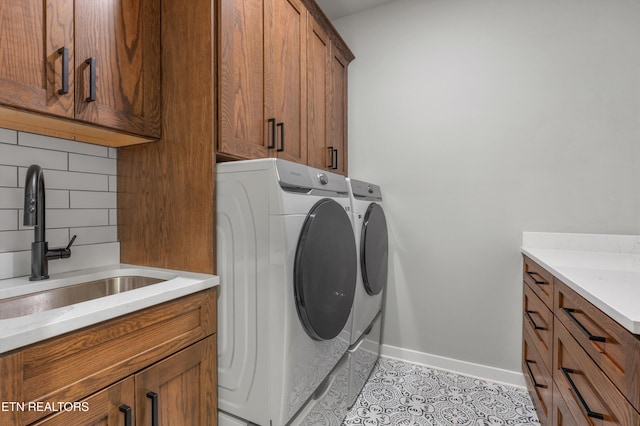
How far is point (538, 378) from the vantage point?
5.24 ft

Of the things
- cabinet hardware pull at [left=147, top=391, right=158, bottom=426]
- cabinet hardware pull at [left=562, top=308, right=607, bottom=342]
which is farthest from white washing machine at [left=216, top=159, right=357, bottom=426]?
cabinet hardware pull at [left=562, top=308, right=607, bottom=342]

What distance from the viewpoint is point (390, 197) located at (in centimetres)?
243

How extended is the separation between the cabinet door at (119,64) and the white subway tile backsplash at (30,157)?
39cm

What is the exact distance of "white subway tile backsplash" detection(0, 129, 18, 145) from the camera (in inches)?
45.9

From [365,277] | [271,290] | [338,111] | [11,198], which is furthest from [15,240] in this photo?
[338,111]

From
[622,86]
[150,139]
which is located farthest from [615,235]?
[150,139]

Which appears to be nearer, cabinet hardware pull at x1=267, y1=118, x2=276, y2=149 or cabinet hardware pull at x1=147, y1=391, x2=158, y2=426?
cabinet hardware pull at x1=147, y1=391, x2=158, y2=426

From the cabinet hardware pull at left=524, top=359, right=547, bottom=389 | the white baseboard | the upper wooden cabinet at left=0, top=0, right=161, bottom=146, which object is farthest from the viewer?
the white baseboard

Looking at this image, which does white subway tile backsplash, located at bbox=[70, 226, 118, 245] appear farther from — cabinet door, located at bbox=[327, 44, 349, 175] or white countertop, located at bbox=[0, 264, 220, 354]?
cabinet door, located at bbox=[327, 44, 349, 175]

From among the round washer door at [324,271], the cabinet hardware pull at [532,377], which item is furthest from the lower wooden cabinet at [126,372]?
the cabinet hardware pull at [532,377]

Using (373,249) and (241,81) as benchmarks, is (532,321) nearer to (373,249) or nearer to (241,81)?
(373,249)

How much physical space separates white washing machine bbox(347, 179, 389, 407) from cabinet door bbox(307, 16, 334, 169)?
36 cm

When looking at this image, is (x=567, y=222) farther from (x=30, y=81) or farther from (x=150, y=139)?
(x=30, y=81)

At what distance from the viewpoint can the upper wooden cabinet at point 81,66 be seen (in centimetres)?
93
